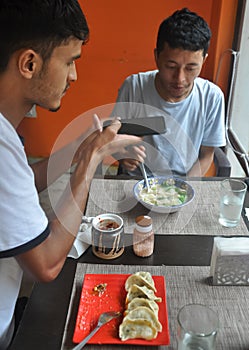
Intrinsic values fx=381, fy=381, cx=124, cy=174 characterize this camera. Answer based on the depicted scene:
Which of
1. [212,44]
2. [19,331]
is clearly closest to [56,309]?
[19,331]

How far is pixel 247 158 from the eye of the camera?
2.12 metres

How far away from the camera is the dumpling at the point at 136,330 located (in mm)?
751

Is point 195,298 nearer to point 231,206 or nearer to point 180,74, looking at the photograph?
point 231,206

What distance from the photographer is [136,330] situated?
0.76 meters

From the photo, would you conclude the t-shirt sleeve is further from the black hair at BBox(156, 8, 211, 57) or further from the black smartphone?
the black smartphone

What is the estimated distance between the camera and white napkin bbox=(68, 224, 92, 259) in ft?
3.29

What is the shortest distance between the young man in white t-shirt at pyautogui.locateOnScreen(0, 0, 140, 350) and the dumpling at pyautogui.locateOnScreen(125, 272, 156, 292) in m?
0.16

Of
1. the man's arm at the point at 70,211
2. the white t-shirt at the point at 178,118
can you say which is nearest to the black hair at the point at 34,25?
the man's arm at the point at 70,211

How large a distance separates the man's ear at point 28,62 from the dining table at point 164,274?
48cm

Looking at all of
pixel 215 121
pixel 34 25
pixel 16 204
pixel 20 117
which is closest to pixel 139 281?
pixel 16 204

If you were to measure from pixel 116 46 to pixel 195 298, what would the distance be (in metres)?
1.93

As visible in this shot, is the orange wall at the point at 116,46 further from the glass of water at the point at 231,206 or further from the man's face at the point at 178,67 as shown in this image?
the glass of water at the point at 231,206

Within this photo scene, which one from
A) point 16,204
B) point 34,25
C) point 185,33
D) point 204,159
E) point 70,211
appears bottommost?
point 204,159

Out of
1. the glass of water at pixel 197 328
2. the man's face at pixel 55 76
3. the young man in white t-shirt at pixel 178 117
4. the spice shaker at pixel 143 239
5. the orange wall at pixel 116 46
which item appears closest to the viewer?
the glass of water at pixel 197 328
